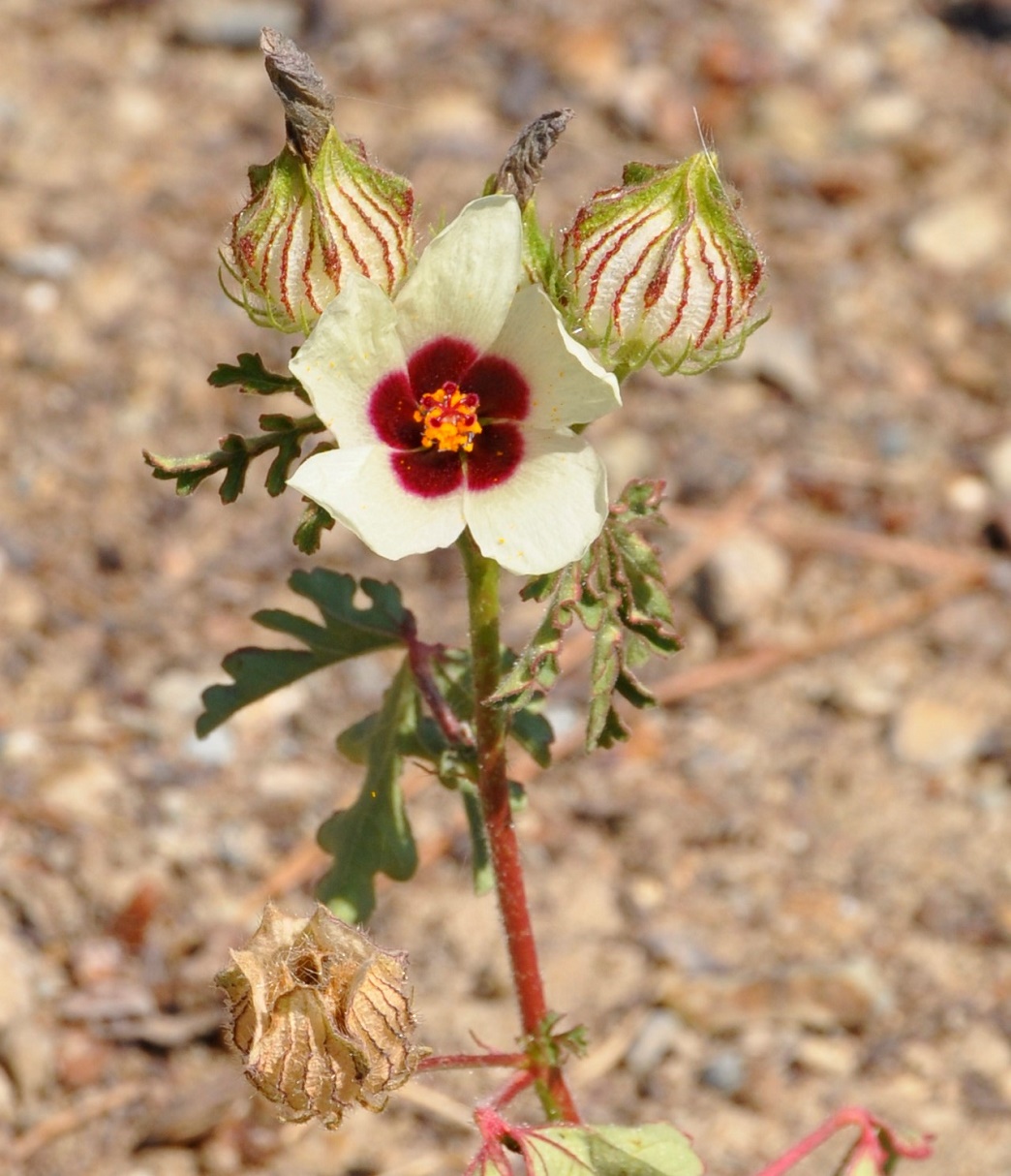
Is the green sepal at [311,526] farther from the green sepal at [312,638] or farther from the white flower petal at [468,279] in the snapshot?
the green sepal at [312,638]

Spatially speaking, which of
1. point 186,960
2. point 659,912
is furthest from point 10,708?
point 659,912

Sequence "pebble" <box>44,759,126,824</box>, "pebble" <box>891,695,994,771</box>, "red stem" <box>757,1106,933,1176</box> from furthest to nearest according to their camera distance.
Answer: "pebble" <box>891,695,994,771</box>, "pebble" <box>44,759,126,824</box>, "red stem" <box>757,1106,933,1176</box>

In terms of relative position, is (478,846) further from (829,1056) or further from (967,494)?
(967,494)

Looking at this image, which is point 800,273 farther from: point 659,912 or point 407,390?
point 407,390

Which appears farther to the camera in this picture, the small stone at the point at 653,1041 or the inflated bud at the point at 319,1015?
the small stone at the point at 653,1041

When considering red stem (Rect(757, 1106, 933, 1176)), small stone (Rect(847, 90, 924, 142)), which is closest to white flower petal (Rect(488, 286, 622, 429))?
red stem (Rect(757, 1106, 933, 1176))

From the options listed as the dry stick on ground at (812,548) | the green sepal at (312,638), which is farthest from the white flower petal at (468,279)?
the dry stick on ground at (812,548)

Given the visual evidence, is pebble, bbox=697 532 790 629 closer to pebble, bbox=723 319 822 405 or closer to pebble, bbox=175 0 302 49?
pebble, bbox=723 319 822 405
